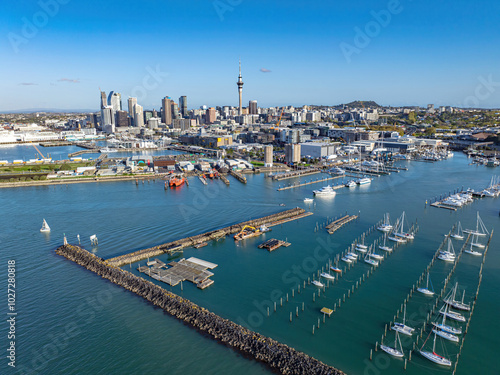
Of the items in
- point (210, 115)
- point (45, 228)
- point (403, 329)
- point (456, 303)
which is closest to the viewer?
point (403, 329)

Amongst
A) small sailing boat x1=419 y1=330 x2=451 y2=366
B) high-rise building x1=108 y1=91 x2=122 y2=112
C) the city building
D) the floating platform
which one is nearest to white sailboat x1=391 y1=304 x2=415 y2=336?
small sailing boat x1=419 y1=330 x2=451 y2=366

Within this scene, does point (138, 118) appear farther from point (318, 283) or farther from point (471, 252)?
point (471, 252)

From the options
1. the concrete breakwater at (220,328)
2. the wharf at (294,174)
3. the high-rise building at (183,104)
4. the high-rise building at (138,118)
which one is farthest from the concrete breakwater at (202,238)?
the high-rise building at (183,104)

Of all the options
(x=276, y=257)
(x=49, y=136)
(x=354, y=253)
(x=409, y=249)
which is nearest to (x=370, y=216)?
(x=409, y=249)

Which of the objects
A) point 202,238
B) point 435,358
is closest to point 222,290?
point 202,238

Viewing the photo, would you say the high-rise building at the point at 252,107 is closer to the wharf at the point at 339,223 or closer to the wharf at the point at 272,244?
the wharf at the point at 339,223

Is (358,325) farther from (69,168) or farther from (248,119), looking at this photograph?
(248,119)
